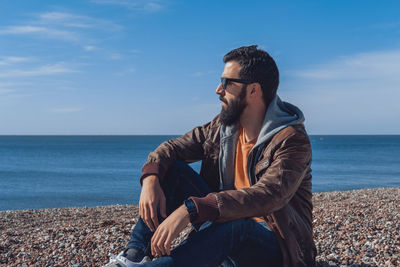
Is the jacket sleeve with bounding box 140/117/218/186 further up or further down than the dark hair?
further down

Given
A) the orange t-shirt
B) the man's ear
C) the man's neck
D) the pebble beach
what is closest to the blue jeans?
the orange t-shirt

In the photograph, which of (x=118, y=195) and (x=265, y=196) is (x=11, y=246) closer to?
(x=265, y=196)

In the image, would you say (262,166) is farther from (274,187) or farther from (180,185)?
(180,185)

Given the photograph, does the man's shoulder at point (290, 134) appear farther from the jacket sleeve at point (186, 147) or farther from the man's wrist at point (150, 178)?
the man's wrist at point (150, 178)

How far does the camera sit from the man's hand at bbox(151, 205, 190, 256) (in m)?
3.12

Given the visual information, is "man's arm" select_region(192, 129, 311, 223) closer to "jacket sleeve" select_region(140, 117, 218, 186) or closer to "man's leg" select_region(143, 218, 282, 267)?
"man's leg" select_region(143, 218, 282, 267)

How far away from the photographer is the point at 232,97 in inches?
156

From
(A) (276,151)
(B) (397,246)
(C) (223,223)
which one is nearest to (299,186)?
(A) (276,151)

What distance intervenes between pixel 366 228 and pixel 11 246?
583 cm

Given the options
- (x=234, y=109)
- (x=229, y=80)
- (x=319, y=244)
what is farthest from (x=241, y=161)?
(x=319, y=244)

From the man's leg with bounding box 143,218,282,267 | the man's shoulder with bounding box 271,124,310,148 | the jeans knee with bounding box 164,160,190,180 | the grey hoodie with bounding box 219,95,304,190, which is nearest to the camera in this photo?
the man's leg with bounding box 143,218,282,267

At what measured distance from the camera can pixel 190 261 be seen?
122 inches

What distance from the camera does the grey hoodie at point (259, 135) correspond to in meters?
3.62

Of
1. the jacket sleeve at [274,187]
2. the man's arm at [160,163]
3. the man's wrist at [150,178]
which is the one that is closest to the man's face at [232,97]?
the man's arm at [160,163]
